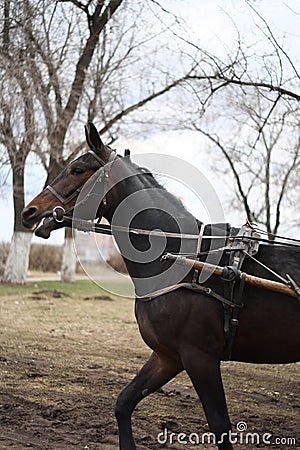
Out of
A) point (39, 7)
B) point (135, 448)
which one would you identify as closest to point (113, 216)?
point (135, 448)

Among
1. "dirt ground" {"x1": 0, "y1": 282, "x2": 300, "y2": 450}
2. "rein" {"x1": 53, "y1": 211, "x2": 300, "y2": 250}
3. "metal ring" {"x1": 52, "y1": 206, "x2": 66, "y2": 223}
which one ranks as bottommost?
"dirt ground" {"x1": 0, "y1": 282, "x2": 300, "y2": 450}

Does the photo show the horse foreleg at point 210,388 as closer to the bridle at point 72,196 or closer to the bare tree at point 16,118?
the bridle at point 72,196

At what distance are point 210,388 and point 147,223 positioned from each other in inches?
50.8

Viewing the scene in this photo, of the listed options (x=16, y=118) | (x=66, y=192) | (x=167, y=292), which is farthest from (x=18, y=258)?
(x=167, y=292)

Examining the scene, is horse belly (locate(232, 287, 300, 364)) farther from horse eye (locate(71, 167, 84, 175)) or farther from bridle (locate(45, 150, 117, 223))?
horse eye (locate(71, 167, 84, 175))

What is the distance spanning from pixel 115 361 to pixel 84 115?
12.8 meters

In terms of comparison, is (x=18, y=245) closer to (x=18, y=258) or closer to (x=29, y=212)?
(x=18, y=258)

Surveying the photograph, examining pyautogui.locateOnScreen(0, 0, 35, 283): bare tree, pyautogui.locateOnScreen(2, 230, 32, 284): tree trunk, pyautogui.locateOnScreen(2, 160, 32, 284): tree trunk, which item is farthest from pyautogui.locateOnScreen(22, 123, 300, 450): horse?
pyautogui.locateOnScreen(2, 230, 32, 284): tree trunk

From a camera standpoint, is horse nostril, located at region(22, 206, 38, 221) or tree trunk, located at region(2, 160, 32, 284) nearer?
horse nostril, located at region(22, 206, 38, 221)

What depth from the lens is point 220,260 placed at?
15.1 ft

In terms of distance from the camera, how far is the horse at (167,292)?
4395 millimetres

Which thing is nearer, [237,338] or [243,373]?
[237,338]

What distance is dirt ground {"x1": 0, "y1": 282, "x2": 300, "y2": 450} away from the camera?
207 inches

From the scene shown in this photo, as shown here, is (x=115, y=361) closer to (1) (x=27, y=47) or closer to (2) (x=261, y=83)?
(2) (x=261, y=83)
